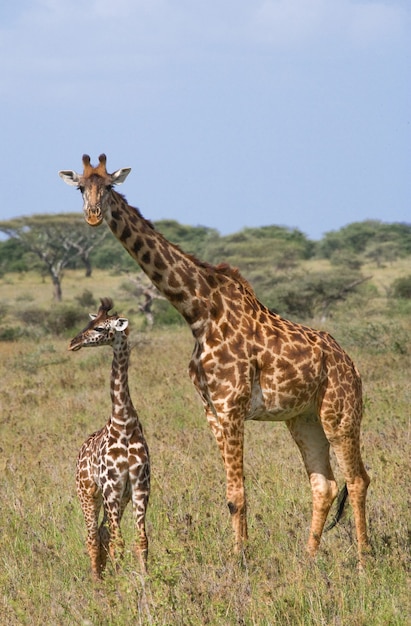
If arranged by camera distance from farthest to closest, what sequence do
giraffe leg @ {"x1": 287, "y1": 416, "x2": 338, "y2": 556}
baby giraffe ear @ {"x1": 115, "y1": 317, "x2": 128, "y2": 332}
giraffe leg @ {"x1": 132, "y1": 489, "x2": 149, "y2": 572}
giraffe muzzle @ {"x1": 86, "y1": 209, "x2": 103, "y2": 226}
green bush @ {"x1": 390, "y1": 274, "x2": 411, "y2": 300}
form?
green bush @ {"x1": 390, "y1": 274, "x2": 411, "y2": 300} → giraffe leg @ {"x1": 287, "y1": 416, "x2": 338, "y2": 556} → baby giraffe ear @ {"x1": 115, "y1": 317, "x2": 128, "y2": 332} → giraffe leg @ {"x1": 132, "y1": 489, "x2": 149, "y2": 572} → giraffe muzzle @ {"x1": 86, "y1": 209, "x2": 103, "y2": 226}

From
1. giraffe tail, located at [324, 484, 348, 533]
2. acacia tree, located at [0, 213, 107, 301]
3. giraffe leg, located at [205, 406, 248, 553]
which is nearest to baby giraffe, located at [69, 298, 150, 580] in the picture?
giraffe leg, located at [205, 406, 248, 553]

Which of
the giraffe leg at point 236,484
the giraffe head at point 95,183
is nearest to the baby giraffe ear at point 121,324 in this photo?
the giraffe head at point 95,183

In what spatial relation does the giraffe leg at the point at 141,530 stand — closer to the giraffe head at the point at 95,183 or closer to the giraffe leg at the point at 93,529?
the giraffe leg at the point at 93,529

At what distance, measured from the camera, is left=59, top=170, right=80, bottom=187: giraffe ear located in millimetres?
6410

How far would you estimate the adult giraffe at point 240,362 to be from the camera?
6.59 m

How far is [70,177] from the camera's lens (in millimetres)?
6465

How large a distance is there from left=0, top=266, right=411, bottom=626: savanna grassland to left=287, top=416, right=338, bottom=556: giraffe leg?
8.9 inches

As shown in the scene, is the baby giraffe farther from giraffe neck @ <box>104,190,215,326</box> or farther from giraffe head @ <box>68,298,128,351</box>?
giraffe neck @ <box>104,190,215,326</box>

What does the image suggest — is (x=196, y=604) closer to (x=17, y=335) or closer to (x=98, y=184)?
(x=98, y=184)

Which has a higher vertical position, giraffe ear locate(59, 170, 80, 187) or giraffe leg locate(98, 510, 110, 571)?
giraffe ear locate(59, 170, 80, 187)

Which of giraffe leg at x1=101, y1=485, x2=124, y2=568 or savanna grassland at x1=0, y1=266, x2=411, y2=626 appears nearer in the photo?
savanna grassland at x1=0, y1=266, x2=411, y2=626

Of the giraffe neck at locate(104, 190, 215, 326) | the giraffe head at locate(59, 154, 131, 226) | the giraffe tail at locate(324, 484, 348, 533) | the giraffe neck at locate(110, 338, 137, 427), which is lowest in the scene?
the giraffe tail at locate(324, 484, 348, 533)

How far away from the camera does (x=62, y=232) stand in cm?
4784

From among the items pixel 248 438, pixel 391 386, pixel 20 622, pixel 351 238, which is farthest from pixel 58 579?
pixel 351 238
